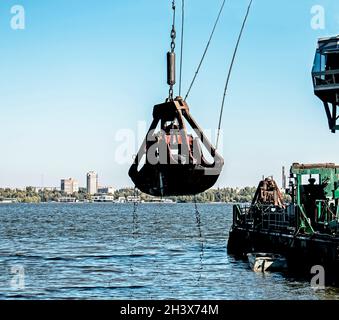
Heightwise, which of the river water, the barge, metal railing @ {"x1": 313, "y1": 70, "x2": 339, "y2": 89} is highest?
metal railing @ {"x1": 313, "y1": 70, "x2": 339, "y2": 89}

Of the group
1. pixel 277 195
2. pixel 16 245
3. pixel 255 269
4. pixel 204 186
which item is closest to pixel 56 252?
pixel 16 245

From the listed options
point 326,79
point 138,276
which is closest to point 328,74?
point 326,79

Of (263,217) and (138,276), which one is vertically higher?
(263,217)

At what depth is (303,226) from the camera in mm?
34812

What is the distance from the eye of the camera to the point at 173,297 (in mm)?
31516

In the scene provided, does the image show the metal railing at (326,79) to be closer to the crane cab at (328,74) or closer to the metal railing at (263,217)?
the crane cab at (328,74)

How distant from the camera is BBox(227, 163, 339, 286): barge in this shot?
31984mm

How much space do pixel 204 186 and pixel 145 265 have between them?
32145mm

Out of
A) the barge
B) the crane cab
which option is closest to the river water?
the barge

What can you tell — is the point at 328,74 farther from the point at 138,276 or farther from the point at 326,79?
the point at 138,276

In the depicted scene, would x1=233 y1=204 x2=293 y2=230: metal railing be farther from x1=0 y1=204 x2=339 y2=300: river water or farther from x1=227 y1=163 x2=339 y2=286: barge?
x1=0 y1=204 x2=339 y2=300: river water

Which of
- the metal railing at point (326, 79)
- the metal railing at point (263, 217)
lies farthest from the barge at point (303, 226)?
the metal railing at point (326, 79)

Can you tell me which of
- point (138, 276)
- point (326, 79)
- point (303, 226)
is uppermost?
point (326, 79)
